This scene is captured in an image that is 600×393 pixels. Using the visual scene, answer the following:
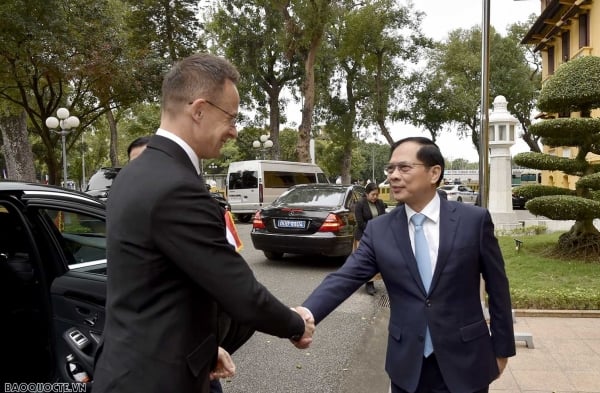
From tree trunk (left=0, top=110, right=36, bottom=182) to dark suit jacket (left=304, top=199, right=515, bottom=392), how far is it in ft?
51.9

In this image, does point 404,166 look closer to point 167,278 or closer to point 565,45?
point 167,278

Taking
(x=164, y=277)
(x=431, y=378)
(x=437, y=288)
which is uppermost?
(x=164, y=277)

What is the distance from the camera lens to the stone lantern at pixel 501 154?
15.9 metres

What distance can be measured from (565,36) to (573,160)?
1761 cm

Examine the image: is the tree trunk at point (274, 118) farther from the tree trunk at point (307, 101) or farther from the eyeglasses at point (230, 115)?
the eyeglasses at point (230, 115)

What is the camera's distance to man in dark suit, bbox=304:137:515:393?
2180 mm

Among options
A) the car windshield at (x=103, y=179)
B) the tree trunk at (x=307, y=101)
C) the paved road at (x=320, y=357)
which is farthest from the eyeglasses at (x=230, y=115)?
the tree trunk at (x=307, y=101)

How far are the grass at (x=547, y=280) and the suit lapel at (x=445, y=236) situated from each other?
15.0ft

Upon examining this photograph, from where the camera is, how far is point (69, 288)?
9.49 ft

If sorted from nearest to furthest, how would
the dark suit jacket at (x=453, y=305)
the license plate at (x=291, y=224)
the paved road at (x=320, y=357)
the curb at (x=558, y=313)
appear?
1. the dark suit jacket at (x=453, y=305)
2. the paved road at (x=320, y=357)
3. the curb at (x=558, y=313)
4. the license plate at (x=291, y=224)

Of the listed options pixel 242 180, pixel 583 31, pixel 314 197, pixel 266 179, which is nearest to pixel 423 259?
pixel 314 197

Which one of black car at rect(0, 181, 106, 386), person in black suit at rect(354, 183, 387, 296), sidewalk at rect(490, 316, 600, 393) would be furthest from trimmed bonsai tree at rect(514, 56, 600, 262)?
black car at rect(0, 181, 106, 386)

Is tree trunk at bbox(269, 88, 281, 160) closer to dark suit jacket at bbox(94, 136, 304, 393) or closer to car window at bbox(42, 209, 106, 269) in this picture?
car window at bbox(42, 209, 106, 269)

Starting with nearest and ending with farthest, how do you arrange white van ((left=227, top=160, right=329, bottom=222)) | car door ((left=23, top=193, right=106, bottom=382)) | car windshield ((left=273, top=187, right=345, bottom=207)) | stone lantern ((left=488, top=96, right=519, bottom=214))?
car door ((left=23, top=193, right=106, bottom=382)), car windshield ((left=273, top=187, right=345, bottom=207)), stone lantern ((left=488, top=96, right=519, bottom=214)), white van ((left=227, top=160, right=329, bottom=222))
